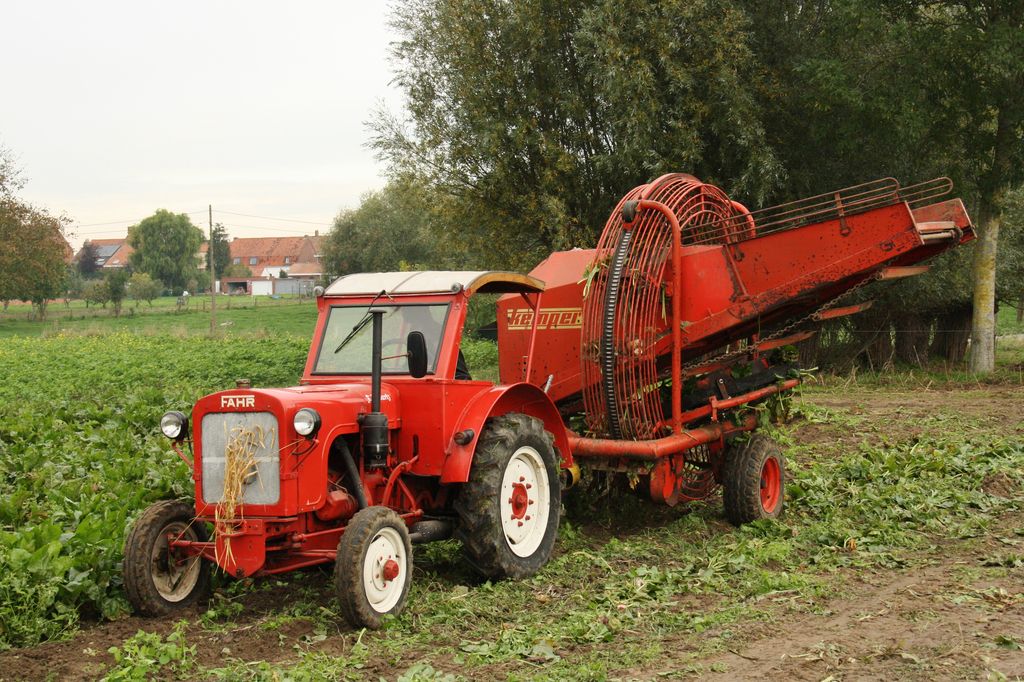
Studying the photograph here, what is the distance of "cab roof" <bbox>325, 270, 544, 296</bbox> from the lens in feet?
24.2

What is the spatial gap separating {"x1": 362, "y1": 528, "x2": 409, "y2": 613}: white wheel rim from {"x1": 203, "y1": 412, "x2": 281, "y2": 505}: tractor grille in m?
0.66

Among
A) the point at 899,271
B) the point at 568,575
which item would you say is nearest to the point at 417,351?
the point at 568,575

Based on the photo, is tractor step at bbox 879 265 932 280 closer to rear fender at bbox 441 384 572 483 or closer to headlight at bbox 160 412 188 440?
rear fender at bbox 441 384 572 483

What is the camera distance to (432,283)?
7.46 meters

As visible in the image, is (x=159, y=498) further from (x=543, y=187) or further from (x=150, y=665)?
(x=543, y=187)

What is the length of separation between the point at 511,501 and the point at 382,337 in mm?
1448

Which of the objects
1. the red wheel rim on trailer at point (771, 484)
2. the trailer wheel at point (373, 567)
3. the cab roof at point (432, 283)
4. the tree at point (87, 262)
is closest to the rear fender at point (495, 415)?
the trailer wheel at point (373, 567)

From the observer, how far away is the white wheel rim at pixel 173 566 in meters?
6.50

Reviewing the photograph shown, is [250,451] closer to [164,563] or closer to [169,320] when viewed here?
[164,563]

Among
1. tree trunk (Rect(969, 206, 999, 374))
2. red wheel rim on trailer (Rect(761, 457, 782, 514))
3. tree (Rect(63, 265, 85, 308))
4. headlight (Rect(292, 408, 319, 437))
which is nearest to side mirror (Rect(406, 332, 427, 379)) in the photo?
headlight (Rect(292, 408, 319, 437))

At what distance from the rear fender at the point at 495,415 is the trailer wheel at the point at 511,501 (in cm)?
14

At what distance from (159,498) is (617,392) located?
3.61m

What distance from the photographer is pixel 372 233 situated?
60781 millimetres

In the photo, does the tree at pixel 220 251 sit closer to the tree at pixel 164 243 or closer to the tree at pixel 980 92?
the tree at pixel 164 243
